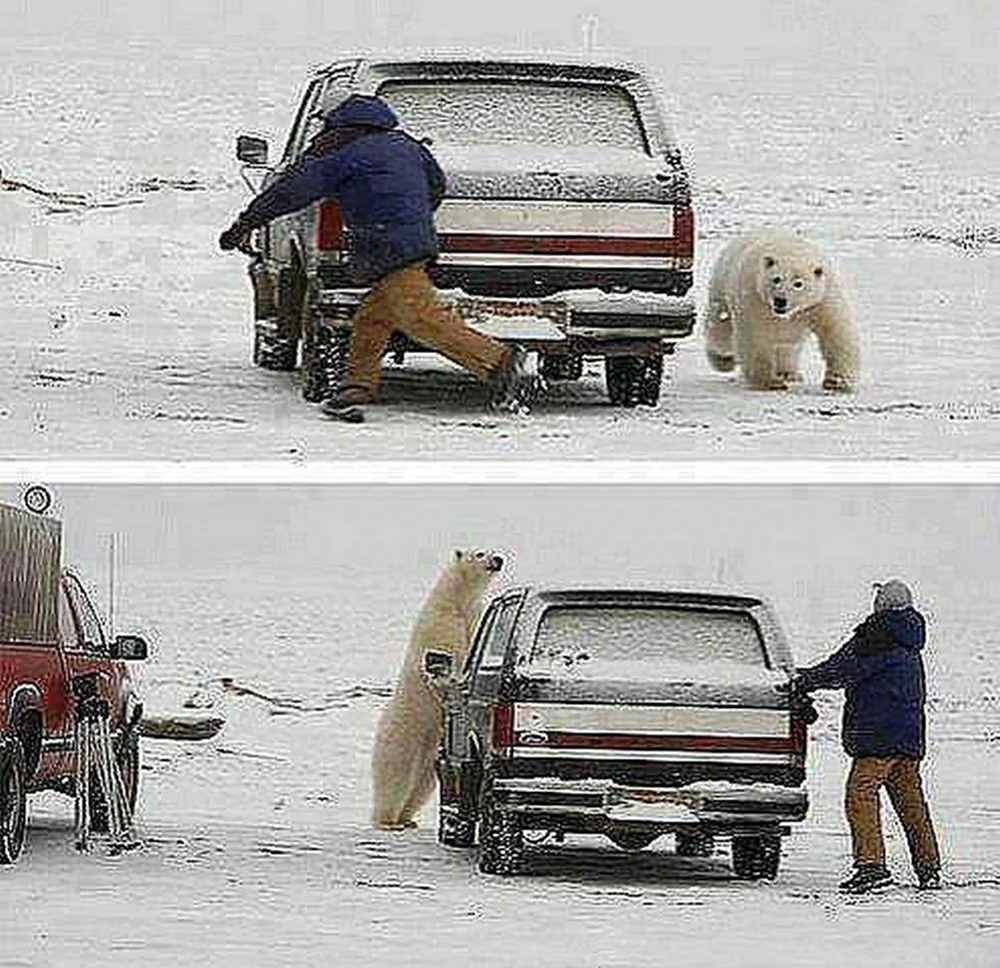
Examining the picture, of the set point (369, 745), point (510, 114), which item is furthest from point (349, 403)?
point (369, 745)

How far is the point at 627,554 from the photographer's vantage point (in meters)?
4.12

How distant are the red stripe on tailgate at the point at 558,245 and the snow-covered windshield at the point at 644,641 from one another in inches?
19.4

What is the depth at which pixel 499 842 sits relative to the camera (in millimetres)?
3521

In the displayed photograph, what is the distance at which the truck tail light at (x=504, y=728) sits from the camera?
3.41m

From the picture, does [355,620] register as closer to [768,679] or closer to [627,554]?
[627,554]

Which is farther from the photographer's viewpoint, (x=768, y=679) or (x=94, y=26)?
(x=94, y=26)

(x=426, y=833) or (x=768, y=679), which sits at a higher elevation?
(x=768, y=679)

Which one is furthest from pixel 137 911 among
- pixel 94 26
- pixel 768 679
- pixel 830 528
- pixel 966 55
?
pixel 966 55

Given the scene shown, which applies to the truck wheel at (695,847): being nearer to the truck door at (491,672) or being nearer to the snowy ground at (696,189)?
the truck door at (491,672)

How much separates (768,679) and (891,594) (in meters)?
0.21

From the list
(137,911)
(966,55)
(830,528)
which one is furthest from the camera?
(966,55)

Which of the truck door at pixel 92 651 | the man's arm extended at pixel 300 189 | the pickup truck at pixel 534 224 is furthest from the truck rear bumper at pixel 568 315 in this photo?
the truck door at pixel 92 651

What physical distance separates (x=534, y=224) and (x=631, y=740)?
0.65 m

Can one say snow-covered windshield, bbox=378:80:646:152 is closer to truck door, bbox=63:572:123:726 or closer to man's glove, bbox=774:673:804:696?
man's glove, bbox=774:673:804:696
